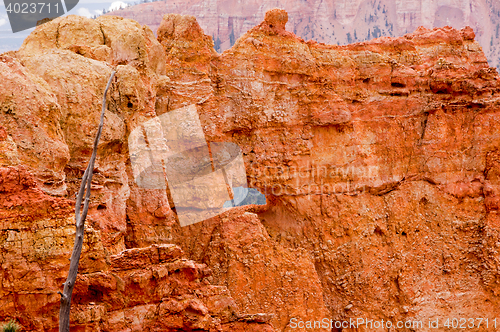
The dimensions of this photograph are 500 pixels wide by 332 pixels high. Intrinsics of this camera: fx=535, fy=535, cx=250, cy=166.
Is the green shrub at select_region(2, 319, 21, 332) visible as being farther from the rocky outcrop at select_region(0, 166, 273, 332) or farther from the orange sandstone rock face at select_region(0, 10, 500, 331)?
the orange sandstone rock face at select_region(0, 10, 500, 331)

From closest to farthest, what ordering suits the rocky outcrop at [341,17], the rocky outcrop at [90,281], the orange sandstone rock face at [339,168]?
the rocky outcrop at [90,281] → the orange sandstone rock face at [339,168] → the rocky outcrop at [341,17]

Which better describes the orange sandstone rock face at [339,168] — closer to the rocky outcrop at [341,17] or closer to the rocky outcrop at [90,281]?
the rocky outcrop at [90,281]

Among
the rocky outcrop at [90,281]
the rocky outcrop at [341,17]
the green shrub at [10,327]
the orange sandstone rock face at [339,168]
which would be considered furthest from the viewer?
the rocky outcrop at [341,17]

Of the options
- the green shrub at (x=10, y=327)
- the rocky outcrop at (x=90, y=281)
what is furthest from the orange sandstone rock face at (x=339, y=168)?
the green shrub at (x=10, y=327)

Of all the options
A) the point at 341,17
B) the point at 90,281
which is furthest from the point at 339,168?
the point at 341,17

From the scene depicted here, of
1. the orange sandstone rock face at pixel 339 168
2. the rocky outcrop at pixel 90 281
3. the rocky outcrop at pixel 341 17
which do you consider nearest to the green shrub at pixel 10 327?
the rocky outcrop at pixel 90 281

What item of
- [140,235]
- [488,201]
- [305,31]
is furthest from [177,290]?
[305,31]

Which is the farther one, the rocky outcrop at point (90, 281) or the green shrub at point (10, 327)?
the rocky outcrop at point (90, 281)

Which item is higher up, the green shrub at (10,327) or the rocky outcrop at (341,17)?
the green shrub at (10,327)

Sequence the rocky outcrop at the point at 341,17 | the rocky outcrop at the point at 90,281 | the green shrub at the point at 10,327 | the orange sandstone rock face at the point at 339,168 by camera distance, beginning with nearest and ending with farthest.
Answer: the green shrub at the point at 10,327, the rocky outcrop at the point at 90,281, the orange sandstone rock face at the point at 339,168, the rocky outcrop at the point at 341,17

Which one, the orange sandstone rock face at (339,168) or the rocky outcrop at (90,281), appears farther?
the orange sandstone rock face at (339,168)

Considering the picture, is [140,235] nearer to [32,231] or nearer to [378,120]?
[32,231]

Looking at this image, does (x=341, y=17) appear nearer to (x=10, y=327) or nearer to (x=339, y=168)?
(x=339, y=168)

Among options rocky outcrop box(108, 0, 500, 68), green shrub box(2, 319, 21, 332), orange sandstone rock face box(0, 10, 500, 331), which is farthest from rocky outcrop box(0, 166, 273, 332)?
rocky outcrop box(108, 0, 500, 68)
